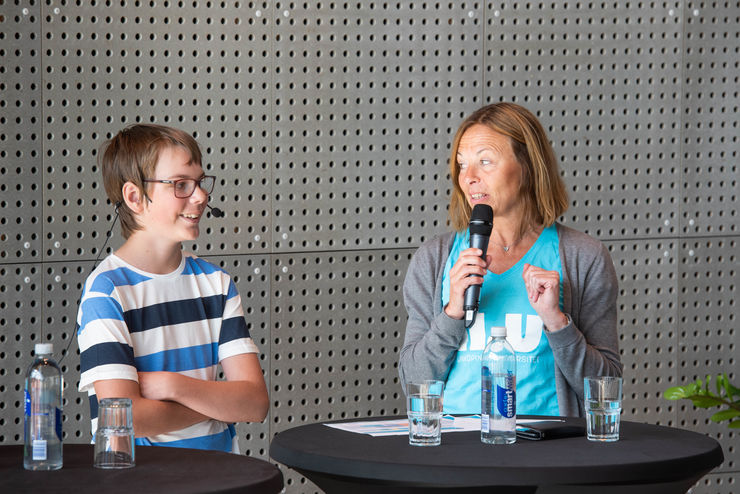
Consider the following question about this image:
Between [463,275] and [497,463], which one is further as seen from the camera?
[463,275]

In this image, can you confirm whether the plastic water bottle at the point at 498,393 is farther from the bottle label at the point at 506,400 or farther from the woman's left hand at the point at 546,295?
the woman's left hand at the point at 546,295

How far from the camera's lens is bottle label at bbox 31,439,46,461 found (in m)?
1.82

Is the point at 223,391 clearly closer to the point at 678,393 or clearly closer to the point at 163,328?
the point at 163,328

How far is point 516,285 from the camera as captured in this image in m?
2.63

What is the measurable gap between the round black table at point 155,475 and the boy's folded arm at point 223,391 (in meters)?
0.28

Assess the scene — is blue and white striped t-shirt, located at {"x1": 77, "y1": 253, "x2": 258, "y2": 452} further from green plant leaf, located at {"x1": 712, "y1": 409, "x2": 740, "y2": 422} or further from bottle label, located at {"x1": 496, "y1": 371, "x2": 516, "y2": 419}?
green plant leaf, located at {"x1": 712, "y1": 409, "x2": 740, "y2": 422}

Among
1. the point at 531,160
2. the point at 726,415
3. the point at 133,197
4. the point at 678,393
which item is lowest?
the point at 726,415

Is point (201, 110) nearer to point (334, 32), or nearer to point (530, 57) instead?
point (334, 32)

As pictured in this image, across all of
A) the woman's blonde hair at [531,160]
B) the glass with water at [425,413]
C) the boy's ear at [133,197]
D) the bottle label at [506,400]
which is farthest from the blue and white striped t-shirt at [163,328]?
the woman's blonde hair at [531,160]

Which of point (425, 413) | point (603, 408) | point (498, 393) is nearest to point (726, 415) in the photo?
point (603, 408)

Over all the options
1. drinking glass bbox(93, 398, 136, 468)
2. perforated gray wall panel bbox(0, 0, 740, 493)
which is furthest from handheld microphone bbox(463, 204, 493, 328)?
perforated gray wall panel bbox(0, 0, 740, 493)

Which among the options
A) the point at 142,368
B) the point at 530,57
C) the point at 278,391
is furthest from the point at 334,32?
the point at 142,368

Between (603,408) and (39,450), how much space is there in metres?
1.11

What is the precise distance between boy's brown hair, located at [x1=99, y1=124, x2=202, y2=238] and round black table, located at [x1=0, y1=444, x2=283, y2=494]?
720 mm
